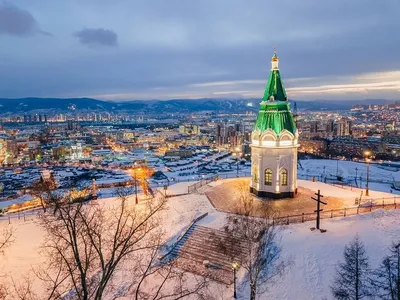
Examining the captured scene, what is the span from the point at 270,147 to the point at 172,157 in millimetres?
72558

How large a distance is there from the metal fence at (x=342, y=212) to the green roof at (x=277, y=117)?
22.0 feet

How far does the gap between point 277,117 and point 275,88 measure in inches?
87.7

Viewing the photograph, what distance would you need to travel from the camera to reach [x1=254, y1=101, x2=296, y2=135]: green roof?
24.6 m

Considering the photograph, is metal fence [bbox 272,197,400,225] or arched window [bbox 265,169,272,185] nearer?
metal fence [bbox 272,197,400,225]

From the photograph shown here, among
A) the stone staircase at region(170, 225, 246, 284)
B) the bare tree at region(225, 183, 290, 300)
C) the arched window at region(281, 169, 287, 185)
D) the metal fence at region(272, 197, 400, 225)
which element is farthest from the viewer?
the arched window at region(281, 169, 287, 185)

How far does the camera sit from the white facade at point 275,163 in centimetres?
2473

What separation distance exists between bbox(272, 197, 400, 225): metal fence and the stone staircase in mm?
3502

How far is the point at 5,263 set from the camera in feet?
60.1

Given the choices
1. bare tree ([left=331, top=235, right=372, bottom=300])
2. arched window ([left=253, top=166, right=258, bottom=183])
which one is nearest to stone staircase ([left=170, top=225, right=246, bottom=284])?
bare tree ([left=331, top=235, right=372, bottom=300])

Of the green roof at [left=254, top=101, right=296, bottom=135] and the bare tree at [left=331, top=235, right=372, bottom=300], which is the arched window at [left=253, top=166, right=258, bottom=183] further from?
the bare tree at [left=331, top=235, right=372, bottom=300]

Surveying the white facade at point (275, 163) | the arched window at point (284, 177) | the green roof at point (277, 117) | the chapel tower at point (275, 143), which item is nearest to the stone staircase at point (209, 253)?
the white facade at point (275, 163)

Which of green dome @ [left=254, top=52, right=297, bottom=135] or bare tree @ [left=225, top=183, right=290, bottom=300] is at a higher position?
green dome @ [left=254, top=52, right=297, bottom=135]

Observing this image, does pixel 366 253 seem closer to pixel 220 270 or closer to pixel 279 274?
pixel 279 274

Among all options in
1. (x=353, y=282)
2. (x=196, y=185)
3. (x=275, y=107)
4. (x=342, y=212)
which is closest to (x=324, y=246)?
(x=353, y=282)
